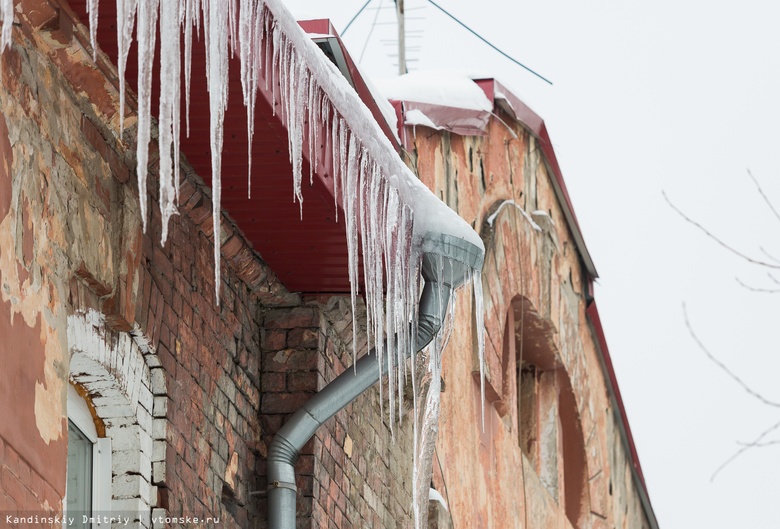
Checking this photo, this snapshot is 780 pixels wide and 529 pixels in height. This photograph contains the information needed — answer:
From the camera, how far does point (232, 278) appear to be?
568 cm

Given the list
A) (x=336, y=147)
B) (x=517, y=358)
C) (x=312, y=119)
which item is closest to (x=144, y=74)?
(x=312, y=119)

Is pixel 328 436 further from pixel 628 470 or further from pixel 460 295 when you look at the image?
pixel 628 470

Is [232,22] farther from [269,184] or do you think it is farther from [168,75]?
[269,184]

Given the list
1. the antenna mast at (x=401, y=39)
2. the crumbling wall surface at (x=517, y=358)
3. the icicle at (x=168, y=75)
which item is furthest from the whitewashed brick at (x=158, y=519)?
the antenna mast at (x=401, y=39)

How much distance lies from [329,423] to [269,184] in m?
1.44

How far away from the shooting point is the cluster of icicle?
3.64 m

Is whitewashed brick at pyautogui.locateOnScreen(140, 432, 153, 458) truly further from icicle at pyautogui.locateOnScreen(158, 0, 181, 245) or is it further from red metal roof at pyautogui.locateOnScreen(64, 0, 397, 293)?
icicle at pyautogui.locateOnScreen(158, 0, 181, 245)

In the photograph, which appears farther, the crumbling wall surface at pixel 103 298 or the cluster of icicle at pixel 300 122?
the crumbling wall surface at pixel 103 298

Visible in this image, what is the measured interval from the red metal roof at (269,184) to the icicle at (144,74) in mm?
406

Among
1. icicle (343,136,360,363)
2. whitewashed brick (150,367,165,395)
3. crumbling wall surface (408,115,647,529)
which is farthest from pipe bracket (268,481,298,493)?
crumbling wall surface (408,115,647,529)

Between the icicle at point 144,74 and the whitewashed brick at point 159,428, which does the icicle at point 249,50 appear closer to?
the icicle at point 144,74

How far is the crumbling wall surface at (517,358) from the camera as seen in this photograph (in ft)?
26.1

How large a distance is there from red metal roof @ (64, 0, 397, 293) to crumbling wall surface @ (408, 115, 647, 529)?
5.87 feet

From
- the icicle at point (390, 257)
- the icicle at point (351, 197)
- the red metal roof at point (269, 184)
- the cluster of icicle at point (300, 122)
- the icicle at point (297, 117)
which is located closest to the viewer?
the cluster of icicle at point (300, 122)
